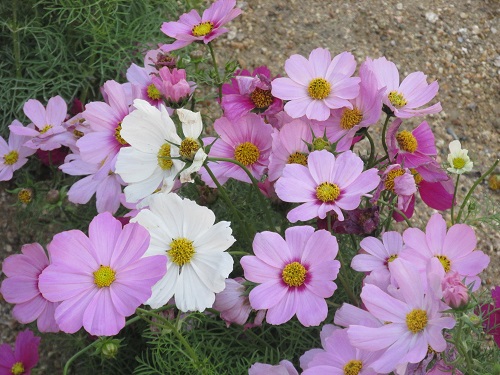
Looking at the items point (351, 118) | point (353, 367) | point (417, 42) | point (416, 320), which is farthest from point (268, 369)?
point (417, 42)

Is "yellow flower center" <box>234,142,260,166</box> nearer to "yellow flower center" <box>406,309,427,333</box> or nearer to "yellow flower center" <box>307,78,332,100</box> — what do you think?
"yellow flower center" <box>307,78,332,100</box>

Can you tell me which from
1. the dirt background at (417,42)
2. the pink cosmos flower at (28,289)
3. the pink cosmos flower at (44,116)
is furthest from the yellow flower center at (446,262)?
the dirt background at (417,42)

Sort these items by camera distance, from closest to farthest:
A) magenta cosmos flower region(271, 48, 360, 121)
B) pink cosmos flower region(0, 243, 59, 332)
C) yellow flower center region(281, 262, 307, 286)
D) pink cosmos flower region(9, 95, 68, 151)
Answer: yellow flower center region(281, 262, 307, 286) < magenta cosmos flower region(271, 48, 360, 121) < pink cosmos flower region(0, 243, 59, 332) < pink cosmos flower region(9, 95, 68, 151)

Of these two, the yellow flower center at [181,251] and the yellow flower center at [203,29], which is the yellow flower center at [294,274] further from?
the yellow flower center at [203,29]

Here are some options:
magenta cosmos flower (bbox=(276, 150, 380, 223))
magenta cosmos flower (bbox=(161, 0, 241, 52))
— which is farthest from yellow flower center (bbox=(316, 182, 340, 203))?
magenta cosmos flower (bbox=(161, 0, 241, 52))

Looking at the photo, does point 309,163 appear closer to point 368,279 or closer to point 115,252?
point 368,279

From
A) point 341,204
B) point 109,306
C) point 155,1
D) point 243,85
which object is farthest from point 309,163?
point 155,1

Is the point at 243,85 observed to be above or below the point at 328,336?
above
